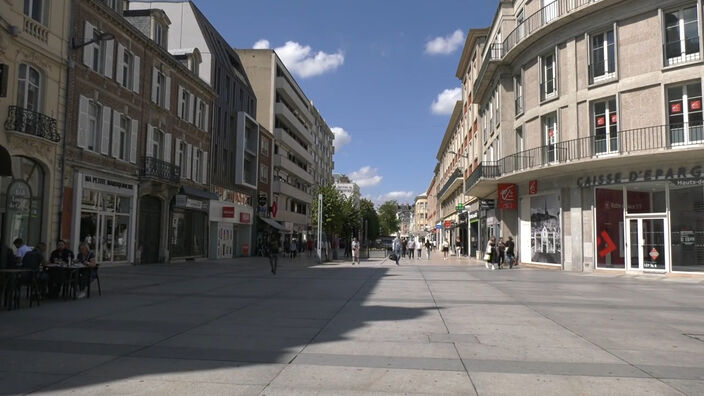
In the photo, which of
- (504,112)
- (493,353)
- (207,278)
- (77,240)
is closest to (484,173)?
(504,112)

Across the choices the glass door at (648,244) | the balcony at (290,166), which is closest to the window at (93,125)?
the glass door at (648,244)

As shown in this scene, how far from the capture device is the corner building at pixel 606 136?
20.7 m

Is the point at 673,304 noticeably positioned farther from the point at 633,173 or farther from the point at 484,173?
the point at 484,173

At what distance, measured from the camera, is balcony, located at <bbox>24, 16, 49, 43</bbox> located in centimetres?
1747

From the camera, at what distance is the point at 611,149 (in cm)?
2261

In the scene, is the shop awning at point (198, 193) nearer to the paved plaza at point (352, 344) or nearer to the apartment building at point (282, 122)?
the apartment building at point (282, 122)

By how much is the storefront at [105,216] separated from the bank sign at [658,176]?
21480mm

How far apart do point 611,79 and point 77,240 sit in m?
23.3

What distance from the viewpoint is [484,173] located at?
3041cm

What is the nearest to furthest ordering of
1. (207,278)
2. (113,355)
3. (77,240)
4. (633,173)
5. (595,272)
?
1. (113,355)
2. (207,278)
3. (77,240)
4. (633,173)
5. (595,272)

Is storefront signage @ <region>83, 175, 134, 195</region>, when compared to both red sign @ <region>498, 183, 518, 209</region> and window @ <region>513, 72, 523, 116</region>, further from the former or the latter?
window @ <region>513, 72, 523, 116</region>

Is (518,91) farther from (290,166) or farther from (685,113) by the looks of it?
(290,166)

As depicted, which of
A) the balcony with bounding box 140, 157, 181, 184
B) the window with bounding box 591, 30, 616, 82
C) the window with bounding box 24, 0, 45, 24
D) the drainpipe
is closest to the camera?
the window with bounding box 24, 0, 45, 24

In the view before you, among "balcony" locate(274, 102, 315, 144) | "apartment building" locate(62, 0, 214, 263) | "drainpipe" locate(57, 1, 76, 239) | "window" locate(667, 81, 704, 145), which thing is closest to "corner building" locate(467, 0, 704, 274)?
"window" locate(667, 81, 704, 145)
